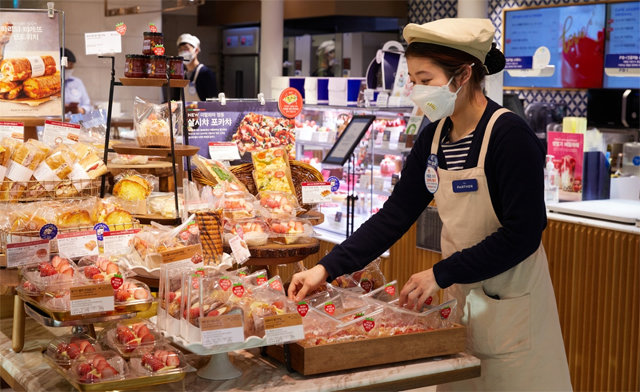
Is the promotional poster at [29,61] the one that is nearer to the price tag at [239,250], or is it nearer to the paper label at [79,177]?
the paper label at [79,177]

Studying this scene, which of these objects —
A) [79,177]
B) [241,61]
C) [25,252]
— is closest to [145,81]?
[79,177]

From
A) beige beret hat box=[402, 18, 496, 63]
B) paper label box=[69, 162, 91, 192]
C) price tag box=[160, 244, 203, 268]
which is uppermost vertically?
beige beret hat box=[402, 18, 496, 63]

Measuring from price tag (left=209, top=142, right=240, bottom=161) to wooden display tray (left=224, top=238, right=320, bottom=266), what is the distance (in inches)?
33.4

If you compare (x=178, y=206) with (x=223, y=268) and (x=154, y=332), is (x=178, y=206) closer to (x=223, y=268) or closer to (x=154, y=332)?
(x=223, y=268)

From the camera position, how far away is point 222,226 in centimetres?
260

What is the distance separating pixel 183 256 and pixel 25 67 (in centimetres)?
207

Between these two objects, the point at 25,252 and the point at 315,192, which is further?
the point at 315,192

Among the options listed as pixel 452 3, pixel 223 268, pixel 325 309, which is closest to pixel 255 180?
pixel 223 268

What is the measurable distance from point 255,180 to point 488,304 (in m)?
1.20

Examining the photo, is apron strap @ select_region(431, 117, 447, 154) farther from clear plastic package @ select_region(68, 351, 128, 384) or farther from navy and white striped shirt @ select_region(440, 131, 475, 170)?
clear plastic package @ select_region(68, 351, 128, 384)

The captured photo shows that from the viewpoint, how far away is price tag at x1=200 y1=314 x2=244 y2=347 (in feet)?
5.95

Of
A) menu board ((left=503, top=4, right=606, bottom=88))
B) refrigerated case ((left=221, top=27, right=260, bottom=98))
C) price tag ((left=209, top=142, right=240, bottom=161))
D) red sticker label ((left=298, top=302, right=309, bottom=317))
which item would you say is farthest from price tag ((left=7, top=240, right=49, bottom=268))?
refrigerated case ((left=221, top=27, right=260, bottom=98))

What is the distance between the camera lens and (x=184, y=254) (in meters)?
2.25

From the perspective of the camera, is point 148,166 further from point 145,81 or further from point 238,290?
point 238,290
